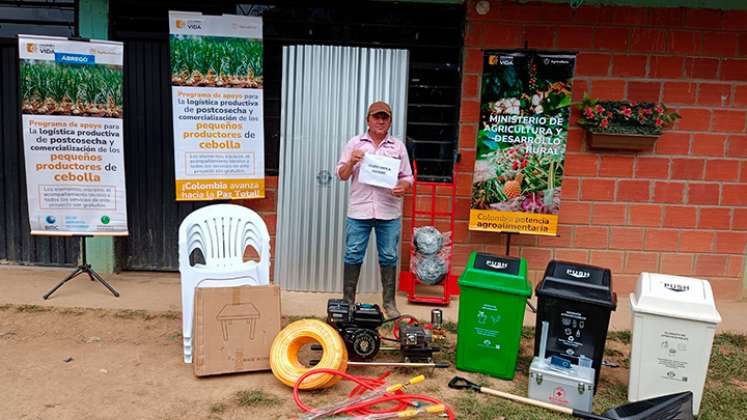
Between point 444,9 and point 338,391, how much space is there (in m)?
3.70

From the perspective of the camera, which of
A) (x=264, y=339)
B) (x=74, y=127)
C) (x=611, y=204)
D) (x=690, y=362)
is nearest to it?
(x=690, y=362)

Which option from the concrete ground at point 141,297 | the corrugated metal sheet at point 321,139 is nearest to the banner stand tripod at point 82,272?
the concrete ground at point 141,297

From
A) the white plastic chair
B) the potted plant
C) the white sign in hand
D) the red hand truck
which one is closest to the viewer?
the white plastic chair

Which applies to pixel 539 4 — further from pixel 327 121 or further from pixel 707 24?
pixel 327 121

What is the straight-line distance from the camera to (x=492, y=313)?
370 centimetres

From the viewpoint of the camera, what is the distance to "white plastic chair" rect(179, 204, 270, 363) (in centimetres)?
394

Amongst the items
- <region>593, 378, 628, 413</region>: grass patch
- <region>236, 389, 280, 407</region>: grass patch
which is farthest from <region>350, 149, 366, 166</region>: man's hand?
<region>593, 378, 628, 413</region>: grass patch

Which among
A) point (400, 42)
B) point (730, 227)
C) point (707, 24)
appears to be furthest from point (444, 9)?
point (730, 227)

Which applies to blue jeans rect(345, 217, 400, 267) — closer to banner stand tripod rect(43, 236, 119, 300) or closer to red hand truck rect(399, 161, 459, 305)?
red hand truck rect(399, 161, 459, 305)

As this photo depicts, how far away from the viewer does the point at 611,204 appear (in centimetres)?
539

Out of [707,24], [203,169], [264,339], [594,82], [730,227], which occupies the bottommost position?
[264,339]

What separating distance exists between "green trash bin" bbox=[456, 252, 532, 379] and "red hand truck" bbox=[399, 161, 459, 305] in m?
1.37

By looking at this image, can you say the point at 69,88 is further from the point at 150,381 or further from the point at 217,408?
the point at 217,408

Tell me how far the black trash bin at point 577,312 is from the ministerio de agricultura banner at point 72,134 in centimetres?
380
